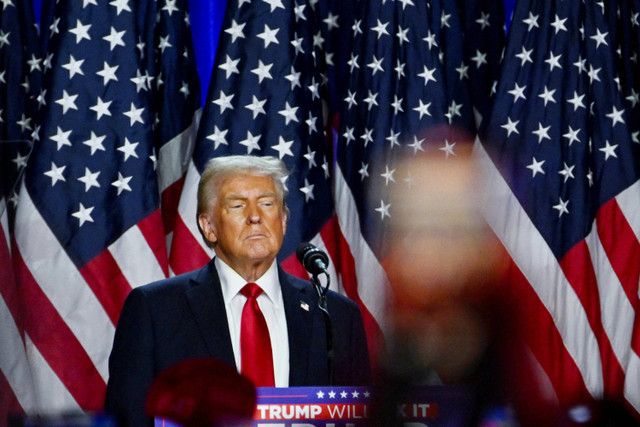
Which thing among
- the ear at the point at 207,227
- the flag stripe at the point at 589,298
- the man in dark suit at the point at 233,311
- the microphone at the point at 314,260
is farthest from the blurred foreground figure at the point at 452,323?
the flag stripe at the point at 589,298

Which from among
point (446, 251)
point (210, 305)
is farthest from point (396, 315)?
point (210, 305)

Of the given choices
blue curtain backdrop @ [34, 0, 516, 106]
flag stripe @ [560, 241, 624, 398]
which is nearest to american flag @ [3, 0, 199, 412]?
blue curtain backdrop @ [34, 0, 516, 106]

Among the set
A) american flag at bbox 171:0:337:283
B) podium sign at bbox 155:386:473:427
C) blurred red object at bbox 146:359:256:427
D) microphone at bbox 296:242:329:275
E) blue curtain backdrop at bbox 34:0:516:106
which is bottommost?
podium sign at bbox 155:386:473:427

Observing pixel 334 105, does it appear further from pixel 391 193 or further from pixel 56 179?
pixel 56 179

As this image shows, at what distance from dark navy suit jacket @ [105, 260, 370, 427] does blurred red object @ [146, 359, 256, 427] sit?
59.5 inches

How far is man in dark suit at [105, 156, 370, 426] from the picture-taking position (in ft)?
9.07

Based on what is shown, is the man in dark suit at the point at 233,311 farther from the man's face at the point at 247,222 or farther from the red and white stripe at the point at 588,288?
the red and white stripe at the point at 588,288

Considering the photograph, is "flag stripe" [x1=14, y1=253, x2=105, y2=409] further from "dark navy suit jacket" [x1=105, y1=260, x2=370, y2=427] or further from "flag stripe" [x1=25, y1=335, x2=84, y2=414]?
"dark navy suit jacket" [x1=105, y1=260, x2=370, y2=427]

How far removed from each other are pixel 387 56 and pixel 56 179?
169 cm

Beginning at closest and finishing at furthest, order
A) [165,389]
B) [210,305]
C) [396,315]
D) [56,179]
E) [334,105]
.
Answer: [396,315], [165,389], [210,305], [56,179], [334,105]

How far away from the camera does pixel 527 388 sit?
0.97 metres

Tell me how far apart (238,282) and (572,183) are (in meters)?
2.23

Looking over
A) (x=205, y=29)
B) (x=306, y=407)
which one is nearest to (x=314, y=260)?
(x=306, y=407)

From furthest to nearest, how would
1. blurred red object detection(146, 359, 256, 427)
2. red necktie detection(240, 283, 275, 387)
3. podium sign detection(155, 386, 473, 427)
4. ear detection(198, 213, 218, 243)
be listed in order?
1. ear detection(198, 213, 218, 243)
2. red necktie detection(240, 283, 275, 387)
3. podium sign detection(155, 386, 473, 427)
4. blurred red object detection(146, 359, 256, 427)
